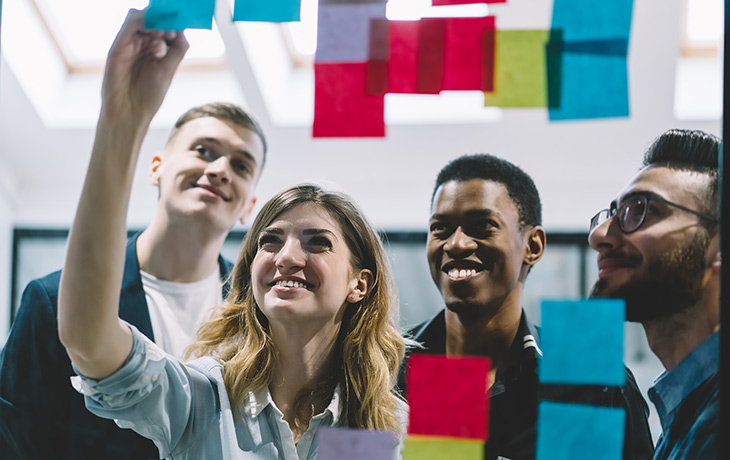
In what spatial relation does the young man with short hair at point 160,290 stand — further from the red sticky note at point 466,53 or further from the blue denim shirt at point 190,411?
the red sticky note at point 466,53

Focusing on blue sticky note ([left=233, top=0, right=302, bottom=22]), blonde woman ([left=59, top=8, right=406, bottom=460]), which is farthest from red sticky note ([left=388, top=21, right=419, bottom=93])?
blonde woman ([left=59, top=8, right=406, bottom=460])

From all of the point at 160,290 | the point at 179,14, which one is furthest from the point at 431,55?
the point at 160,290

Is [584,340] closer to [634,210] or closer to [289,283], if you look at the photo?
[634,210]

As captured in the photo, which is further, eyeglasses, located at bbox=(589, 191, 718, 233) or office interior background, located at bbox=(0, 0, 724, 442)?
office interior background, located at bbox=(0, 0, 724, 442)

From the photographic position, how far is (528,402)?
1.14 meters

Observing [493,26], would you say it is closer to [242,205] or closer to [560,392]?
[560,392]

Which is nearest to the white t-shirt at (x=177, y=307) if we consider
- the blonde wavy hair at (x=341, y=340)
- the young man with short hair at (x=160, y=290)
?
the young man with short hair at (x=160, y=290)

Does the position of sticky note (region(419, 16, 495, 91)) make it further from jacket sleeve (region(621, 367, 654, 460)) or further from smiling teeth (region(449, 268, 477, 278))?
jacket sleeve (region(621, 367, 654, 460))

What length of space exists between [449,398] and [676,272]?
334 millimetres

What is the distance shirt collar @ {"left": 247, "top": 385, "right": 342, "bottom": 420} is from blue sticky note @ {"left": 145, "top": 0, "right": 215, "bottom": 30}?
0.58 m

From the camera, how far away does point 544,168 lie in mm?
2467

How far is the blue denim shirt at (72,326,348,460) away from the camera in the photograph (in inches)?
37.4

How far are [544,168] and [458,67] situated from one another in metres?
1.66

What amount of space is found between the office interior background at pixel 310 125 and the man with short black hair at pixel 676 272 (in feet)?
1.82
